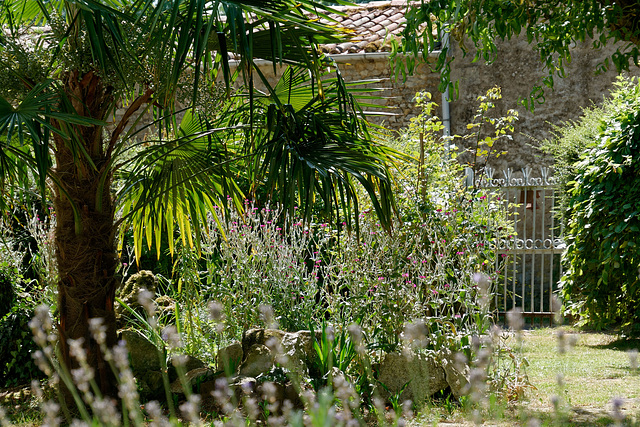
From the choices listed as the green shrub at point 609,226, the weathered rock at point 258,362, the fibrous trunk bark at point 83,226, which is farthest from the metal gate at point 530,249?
the fibrous trunk bark at point 83,226

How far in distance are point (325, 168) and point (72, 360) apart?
2.19 metres

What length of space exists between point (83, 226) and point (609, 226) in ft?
15.3

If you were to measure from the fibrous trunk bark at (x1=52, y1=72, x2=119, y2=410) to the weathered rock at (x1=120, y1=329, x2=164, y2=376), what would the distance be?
0.57 metres

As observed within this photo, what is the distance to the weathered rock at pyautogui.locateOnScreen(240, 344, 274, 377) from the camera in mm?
4242

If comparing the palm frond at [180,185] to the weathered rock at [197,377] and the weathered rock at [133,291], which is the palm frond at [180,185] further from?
the weathered rock at [197,377]

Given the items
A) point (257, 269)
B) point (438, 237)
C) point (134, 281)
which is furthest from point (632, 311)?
point (134, 281)

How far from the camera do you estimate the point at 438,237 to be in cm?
500

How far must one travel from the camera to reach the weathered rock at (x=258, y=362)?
13.9ft

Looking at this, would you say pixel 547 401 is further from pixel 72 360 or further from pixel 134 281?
pixel 134 281

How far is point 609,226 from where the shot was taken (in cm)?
581

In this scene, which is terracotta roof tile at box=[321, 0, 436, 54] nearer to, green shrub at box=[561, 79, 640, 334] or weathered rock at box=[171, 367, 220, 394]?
green shrub at box=[561, 79, 640, 334]

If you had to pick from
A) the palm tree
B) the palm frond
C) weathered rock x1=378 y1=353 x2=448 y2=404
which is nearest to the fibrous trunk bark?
the palm tree

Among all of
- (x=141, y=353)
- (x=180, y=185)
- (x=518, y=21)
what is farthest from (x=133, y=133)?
(x=518, y=21)

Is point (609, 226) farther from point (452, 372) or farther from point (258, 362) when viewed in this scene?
point (258, 362)
